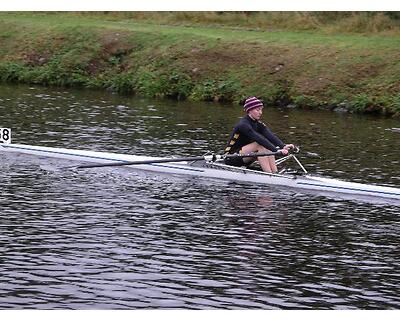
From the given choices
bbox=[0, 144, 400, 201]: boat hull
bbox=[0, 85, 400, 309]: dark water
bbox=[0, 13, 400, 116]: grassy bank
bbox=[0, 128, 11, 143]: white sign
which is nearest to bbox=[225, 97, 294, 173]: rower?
bbox=[0, 144, 400, 201]: boat hull

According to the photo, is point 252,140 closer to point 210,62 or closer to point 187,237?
point 187,237

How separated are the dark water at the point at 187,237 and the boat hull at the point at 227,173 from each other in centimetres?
47

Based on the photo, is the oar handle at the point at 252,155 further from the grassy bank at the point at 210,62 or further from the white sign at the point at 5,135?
the grassy bank at the point at 210,62

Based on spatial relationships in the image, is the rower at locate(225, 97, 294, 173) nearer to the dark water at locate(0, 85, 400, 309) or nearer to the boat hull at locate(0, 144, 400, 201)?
the boat hull at locate(0, 144, 400, 201)

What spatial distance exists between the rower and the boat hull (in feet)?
1.04

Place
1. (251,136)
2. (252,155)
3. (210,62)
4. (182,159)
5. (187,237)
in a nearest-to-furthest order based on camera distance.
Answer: (187,237) → (252,155) → (251,136) → (182,159) → (210,62)

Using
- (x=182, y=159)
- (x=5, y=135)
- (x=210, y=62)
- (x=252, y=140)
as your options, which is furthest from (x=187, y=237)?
(x=210, y=62)

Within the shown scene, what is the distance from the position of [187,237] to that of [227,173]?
6.35 metres

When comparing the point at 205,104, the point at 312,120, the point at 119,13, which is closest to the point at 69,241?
the point at 312,120

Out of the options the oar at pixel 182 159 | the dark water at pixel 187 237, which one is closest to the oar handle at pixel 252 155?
the oar at pixel 182 159

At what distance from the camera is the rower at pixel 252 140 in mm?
24922

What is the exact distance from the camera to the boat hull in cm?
2369

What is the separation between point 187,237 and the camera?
64.1ft

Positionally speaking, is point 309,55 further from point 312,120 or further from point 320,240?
point 320,240
